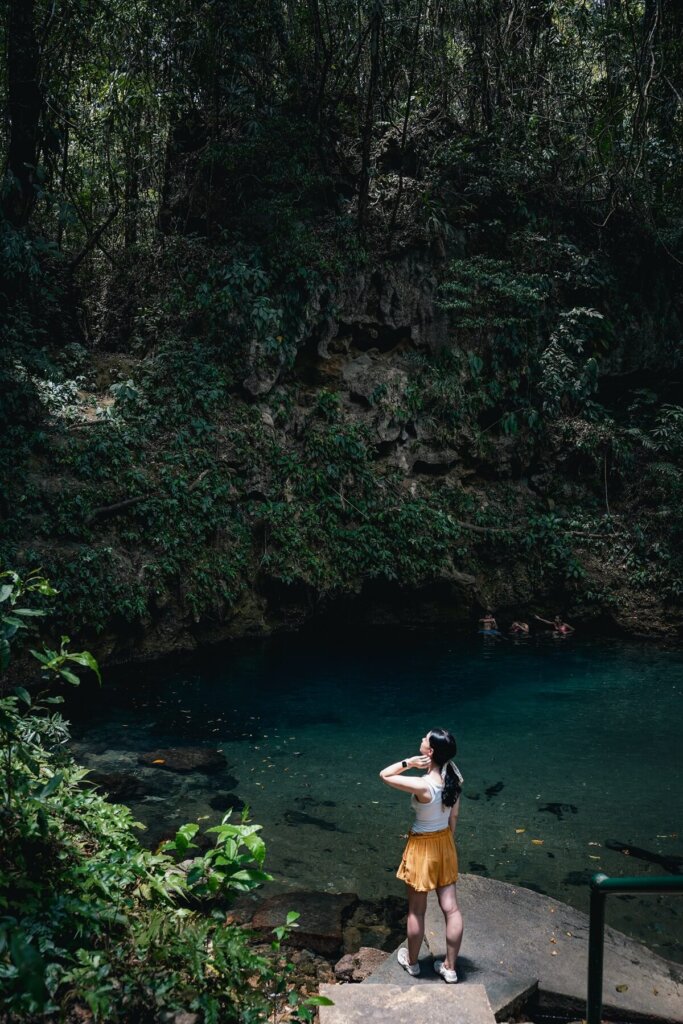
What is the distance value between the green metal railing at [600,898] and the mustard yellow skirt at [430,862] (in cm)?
149

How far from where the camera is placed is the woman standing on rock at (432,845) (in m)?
4.34

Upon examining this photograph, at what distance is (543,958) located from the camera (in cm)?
455

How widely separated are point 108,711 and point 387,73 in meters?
13.9

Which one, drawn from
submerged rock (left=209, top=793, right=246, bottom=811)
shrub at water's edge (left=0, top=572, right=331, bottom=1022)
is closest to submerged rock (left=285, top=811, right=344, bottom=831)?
submerged rock (left=209, top=793, right=246, bottom=811)

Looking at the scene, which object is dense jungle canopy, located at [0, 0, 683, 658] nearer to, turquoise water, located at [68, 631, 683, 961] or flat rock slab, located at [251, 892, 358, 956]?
turquoise water, located at [68, 631, 683, 961]

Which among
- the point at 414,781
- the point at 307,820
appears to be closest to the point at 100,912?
the point at 414,781

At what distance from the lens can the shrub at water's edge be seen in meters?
2.90

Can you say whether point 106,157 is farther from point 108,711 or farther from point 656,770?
point 656,770

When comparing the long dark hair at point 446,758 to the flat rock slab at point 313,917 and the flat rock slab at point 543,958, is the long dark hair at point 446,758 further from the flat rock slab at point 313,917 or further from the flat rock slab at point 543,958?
the flat rock slab at point 313,917

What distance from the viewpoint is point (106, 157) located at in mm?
16250

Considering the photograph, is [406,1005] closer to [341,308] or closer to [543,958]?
[543,958]

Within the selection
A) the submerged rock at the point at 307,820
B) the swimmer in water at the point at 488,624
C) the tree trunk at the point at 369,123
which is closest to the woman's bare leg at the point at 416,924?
the submerged rock at the point at 307,820

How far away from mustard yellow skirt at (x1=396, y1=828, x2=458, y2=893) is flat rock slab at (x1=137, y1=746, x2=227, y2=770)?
3902 mm

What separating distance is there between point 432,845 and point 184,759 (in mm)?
4596
